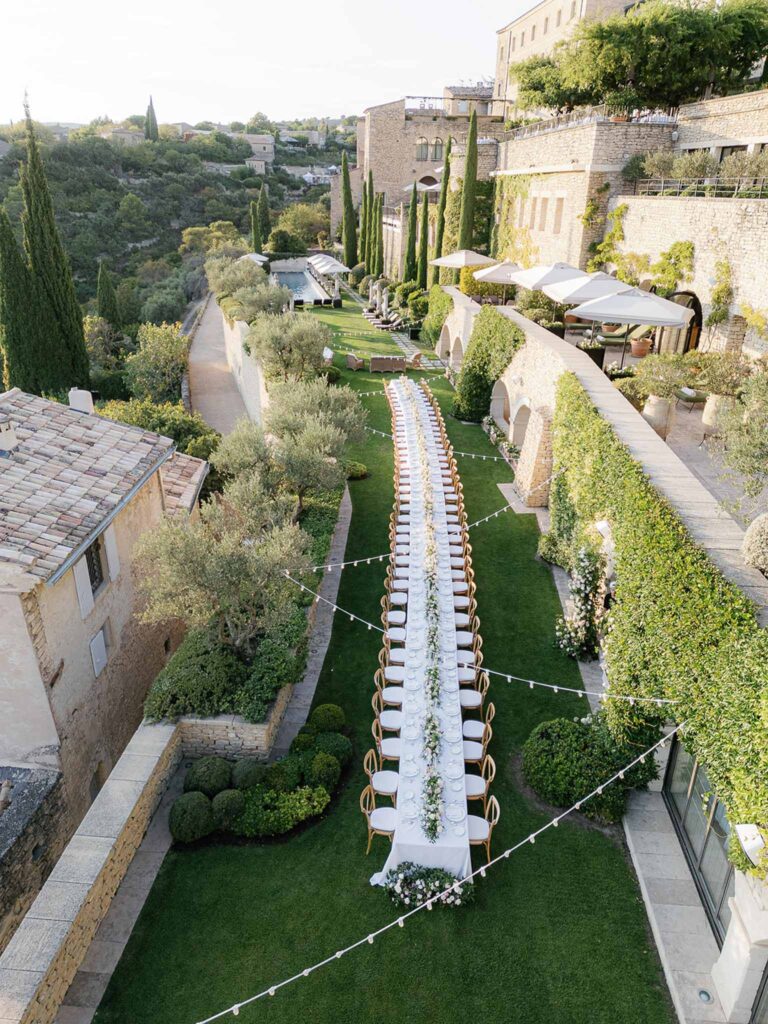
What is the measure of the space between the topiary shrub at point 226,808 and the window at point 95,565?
168 inches

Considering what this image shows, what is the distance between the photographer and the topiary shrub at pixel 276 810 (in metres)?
9.77

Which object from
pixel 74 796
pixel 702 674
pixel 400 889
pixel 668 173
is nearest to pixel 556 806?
pixel 400 889

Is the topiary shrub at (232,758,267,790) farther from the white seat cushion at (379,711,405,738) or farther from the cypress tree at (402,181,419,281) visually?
the cypress tree at (402,181,419,281)

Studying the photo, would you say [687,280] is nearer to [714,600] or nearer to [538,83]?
[714,600]

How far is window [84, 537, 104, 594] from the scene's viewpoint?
11828mm

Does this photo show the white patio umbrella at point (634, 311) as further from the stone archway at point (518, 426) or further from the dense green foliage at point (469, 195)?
the dense green foliage at point (469, 195)

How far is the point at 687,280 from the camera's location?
19297 millimetres

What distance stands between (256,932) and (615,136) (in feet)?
86.9

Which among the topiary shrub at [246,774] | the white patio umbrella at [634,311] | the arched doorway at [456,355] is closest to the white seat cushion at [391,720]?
the topiary shrub at [246,774]

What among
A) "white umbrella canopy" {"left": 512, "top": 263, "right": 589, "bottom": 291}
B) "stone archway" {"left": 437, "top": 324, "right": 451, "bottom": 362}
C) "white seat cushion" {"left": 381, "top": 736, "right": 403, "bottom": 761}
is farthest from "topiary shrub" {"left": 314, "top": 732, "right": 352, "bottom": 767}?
"stone archway" {"left": 437, "top": 324, "right": 451, "bottom": 362}

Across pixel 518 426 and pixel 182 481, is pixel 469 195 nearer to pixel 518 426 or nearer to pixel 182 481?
pixel 518 426

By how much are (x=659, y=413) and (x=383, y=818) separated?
9.97 meters

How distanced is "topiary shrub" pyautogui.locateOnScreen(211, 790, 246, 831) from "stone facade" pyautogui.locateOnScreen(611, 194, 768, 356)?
1499cm

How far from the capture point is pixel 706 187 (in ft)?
64.6
